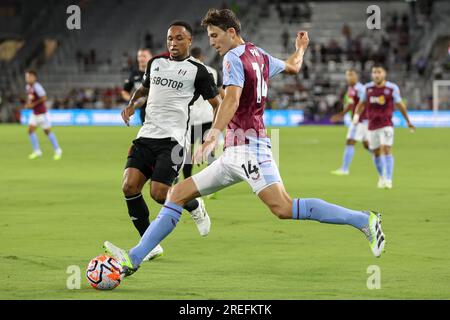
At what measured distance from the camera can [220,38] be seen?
27.1 feet

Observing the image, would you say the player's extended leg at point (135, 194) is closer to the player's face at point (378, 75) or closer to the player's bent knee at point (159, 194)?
the player's bent knee at point (159, 194)

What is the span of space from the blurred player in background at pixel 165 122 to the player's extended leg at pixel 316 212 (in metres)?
1.80

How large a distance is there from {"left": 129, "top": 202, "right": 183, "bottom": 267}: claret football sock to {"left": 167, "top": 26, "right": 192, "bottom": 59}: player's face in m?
2.14

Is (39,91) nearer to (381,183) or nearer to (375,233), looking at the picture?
(381,183)

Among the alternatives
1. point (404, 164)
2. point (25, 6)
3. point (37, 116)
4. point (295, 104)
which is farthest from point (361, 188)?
point (25, 6)

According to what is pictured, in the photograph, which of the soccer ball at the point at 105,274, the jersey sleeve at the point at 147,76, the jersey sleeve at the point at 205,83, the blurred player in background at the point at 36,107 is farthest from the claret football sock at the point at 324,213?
the blurred player in background at the point at 36,107

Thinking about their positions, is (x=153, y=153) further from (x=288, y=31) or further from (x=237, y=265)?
(x=288, y=31)

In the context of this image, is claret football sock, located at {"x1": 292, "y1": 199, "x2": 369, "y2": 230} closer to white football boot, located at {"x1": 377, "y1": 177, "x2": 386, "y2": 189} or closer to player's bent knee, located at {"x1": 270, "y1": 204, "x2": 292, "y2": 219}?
player's bent knee, located at {"x1": 270, "y1": 204, "x2": 292, "y2": 219}


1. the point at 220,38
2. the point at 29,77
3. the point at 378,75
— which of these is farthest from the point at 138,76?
the point at 29,77

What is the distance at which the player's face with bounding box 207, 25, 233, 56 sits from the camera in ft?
27.1

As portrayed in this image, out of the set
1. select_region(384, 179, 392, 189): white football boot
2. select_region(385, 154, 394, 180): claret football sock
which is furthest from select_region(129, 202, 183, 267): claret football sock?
select_region(385, 154, 394, 180): claret football sock

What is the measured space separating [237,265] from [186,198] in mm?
1318

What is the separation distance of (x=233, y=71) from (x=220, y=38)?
0.39m

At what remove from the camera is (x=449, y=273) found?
8758 mm
